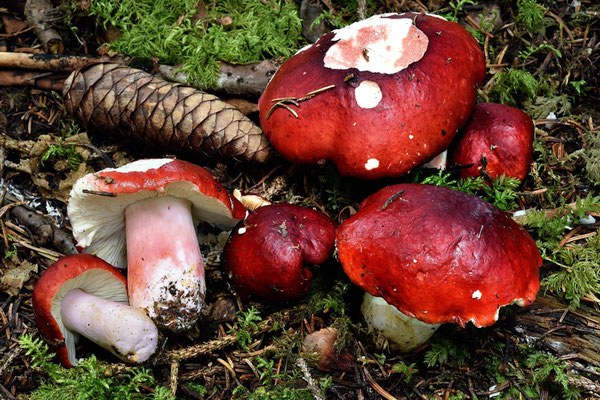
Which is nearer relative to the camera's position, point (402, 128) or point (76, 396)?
point (76, 396)

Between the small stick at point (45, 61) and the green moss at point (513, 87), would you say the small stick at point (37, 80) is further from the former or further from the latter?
the green moss at point (513, 87)

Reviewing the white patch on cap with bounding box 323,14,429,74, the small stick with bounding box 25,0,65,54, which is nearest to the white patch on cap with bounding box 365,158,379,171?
the white patch on cap with bounding box 323,14,429,74

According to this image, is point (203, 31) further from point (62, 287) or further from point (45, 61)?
point (62, 287)

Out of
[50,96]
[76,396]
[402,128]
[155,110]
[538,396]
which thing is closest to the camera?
[76,396]

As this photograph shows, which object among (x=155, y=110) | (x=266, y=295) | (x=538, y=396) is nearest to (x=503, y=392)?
(x=538, y=396)

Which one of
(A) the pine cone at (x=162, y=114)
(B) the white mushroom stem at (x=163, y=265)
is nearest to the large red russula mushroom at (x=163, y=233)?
(B) the white mushroom stem at (x=163, y=265)

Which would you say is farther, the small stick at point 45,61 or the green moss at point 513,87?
the small stick at point 45,61

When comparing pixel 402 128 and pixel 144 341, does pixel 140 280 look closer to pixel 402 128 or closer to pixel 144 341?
pixel 144 341
